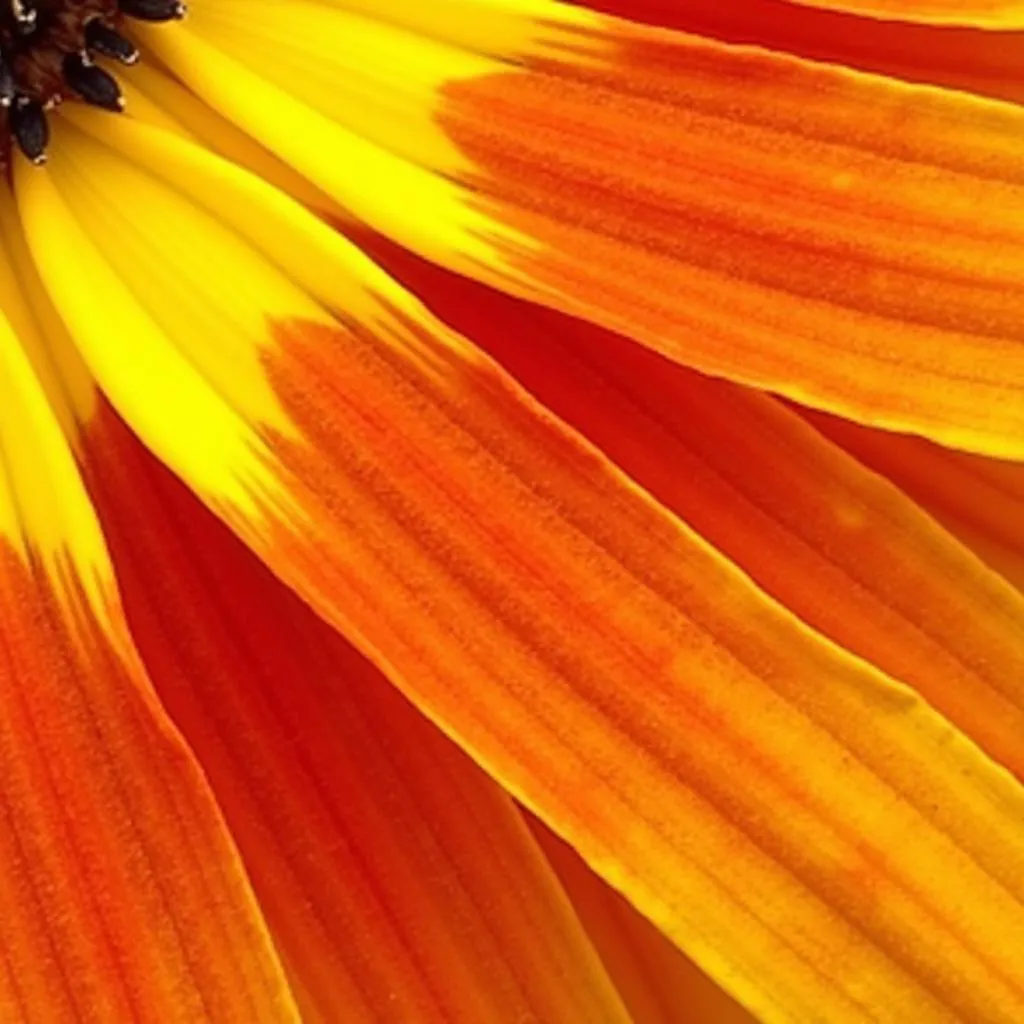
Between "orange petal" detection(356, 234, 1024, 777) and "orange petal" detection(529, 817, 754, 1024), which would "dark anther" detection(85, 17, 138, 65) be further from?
"orange petal" detection(529, 817, 754, 1024)

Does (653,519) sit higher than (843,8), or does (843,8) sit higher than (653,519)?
(843,8)

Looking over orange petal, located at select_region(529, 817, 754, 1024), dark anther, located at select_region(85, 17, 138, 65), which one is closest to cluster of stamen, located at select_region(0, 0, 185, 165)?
dark anther, located at select_region(85, 17, 138, 65)

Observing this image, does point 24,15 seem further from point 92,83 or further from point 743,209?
point 743,209

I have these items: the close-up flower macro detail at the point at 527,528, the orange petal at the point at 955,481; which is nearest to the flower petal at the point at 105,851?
the close-up flower macro detail at the point at 527,528

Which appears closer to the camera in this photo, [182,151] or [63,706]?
[63,706]

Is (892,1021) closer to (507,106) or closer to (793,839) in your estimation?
(793,839)

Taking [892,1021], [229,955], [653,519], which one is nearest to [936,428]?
[653,519]

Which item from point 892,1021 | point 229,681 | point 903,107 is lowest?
point 892,1021
